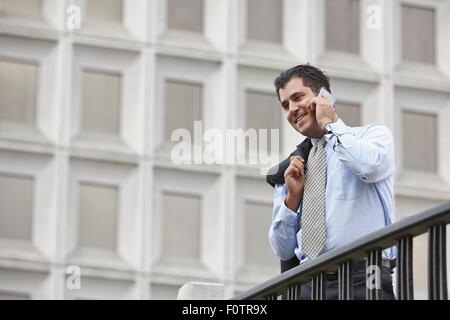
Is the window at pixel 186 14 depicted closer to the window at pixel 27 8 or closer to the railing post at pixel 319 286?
the window at pixel 27 8

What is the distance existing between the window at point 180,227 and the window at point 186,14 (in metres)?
2.73

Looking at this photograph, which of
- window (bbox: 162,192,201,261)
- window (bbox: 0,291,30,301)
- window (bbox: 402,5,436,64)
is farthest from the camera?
window (bbox: 402,5,436,64)

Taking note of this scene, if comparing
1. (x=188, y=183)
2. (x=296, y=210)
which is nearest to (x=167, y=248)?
(x=188, y=183)

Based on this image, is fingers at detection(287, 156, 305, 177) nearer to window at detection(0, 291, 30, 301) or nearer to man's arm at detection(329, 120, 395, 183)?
man's arm at detection(329, 120, 395, 183)

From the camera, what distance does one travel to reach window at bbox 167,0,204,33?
1040 inches

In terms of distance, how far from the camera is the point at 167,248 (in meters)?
25.4

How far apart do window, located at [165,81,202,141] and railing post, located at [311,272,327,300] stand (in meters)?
16.4

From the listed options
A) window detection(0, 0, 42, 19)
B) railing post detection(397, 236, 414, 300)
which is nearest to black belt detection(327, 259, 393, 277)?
railing post detection(397, 236, 414, 300)

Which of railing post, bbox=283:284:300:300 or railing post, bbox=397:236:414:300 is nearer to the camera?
railing post, bbox=397:236:414:300

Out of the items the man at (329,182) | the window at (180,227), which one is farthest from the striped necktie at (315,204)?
the window at (180,227)

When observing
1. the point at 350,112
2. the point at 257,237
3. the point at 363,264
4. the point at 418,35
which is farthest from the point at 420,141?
the point at 363,264

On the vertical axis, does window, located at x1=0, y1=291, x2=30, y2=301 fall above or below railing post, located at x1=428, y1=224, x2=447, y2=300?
above
